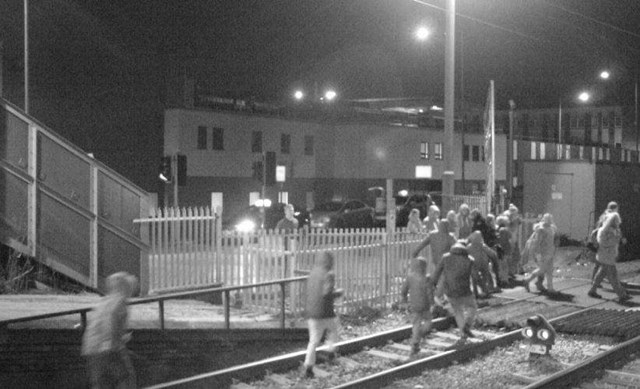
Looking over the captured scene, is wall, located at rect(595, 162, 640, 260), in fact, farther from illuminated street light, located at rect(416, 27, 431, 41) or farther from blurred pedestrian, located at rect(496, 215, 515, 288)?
illuminated street light, located at rect(416, 27, 431, 41)

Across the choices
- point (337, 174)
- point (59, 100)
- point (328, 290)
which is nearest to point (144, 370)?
point (328, 290)

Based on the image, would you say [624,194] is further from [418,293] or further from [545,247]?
[418,293]

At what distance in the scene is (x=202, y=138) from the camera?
44.1 m

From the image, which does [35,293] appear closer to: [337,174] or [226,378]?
[226,378]

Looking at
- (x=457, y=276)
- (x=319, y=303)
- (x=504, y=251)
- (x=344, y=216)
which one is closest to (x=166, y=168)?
(x=504, y=251)

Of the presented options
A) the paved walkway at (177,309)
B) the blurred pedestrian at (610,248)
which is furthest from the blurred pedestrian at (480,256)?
the blurred pedestrian at (610,248)

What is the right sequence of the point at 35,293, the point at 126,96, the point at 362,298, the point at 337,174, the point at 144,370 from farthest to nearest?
the point at 337,174 < the point at 126,96 < the point at 362,298 < the point at 35,293 < the point at 144,370

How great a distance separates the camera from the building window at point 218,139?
44.7 meters

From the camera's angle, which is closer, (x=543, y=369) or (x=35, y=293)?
(x=543, y=369)

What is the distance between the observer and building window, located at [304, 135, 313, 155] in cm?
5170

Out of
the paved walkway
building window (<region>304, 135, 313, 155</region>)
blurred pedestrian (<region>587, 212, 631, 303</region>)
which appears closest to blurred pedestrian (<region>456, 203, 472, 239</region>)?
the paved walkway

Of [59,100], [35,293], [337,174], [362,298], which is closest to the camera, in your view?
[35,293]

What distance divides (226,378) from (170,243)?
499 centimetres

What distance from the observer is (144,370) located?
417 inches
